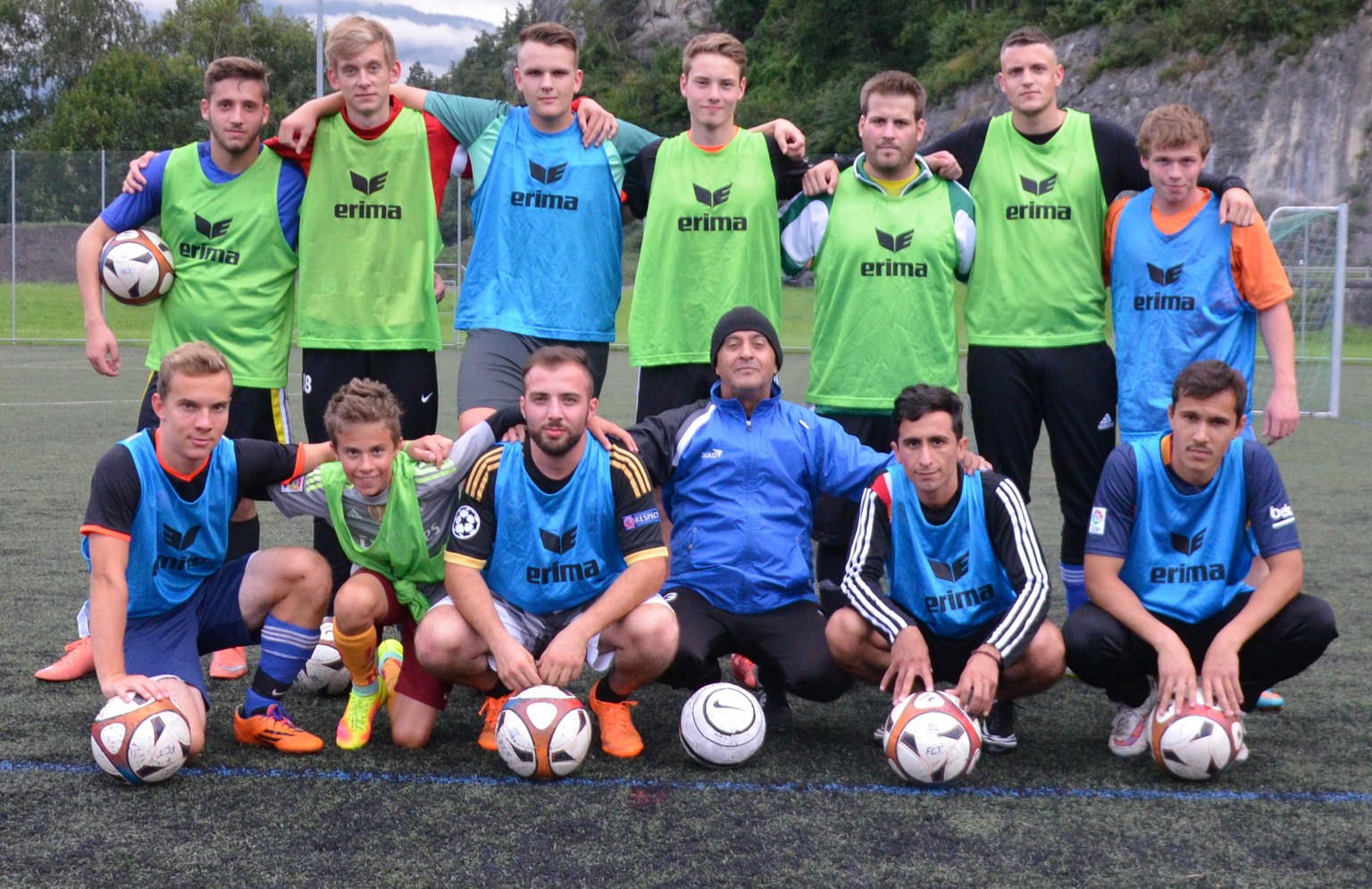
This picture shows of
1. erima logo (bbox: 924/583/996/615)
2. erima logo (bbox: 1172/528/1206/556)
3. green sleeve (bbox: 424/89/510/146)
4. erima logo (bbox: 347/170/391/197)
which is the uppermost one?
green sleeve (bbox: 424/89/510/146)

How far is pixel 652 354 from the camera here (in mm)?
4605

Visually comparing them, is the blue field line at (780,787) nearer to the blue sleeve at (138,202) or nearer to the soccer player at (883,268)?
the soccer player at (883,268)

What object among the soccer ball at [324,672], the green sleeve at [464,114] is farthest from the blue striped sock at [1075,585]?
the green sleeve at [464,114]

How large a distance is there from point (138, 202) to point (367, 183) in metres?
0.84

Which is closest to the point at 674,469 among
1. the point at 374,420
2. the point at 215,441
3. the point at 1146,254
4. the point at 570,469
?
the point at 570,469

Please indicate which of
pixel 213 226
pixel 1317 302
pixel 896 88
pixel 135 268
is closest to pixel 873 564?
pixel 896 88

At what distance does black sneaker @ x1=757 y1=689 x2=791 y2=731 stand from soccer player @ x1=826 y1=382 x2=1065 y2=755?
29cm

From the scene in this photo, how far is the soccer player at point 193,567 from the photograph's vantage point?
3561 mm

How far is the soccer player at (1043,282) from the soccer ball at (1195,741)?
46.2 inches

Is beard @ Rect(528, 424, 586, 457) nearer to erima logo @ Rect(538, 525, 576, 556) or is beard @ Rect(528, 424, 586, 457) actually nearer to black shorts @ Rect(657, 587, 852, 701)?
erima logo @ Rect(538, 525, 576, 556)

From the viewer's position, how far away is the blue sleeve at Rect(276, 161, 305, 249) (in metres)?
4.72

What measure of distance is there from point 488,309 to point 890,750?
212 cm

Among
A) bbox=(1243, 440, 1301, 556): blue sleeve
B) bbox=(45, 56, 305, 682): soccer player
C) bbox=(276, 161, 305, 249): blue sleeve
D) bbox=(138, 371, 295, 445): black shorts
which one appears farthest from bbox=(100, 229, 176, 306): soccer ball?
bbox=(1243, 440, 1301, 556): blue sleeve

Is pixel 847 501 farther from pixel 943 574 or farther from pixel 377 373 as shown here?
pixel 377 373
